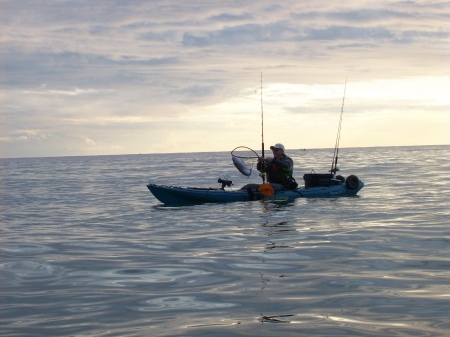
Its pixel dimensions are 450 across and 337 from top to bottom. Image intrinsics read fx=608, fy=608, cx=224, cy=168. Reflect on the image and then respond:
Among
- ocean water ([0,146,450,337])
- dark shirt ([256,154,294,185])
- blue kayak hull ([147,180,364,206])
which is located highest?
dark shirt ([256,154,294,185])

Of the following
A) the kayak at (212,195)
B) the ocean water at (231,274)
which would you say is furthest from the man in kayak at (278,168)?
the ocean water at (231,274)

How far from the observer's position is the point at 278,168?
60.3 ft

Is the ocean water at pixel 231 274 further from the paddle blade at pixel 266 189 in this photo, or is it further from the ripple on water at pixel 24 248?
the paddle blade at pixel 266 189

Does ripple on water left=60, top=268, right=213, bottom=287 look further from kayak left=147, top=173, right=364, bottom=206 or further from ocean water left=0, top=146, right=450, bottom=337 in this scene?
kayak left=147, top=173, right=364, bottom=206

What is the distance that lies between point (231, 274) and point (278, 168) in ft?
34.8

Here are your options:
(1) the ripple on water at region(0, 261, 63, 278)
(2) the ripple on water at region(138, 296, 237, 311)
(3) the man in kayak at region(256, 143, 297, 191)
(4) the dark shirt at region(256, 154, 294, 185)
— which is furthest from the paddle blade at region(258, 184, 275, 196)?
(2) the ripple on water at region(138, 296, 237, 311)

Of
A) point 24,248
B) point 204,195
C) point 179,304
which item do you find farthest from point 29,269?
point 204,195

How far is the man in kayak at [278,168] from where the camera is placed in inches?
702

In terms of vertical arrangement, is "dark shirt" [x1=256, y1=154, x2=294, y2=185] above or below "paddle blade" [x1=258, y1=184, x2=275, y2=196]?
above

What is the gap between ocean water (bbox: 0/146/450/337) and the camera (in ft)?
19.2

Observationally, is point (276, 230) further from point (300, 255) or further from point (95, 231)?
point (95, 231)

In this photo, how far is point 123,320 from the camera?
19.6 ft

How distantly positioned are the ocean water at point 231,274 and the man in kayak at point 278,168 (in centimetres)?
292

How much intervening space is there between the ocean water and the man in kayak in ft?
9.57
